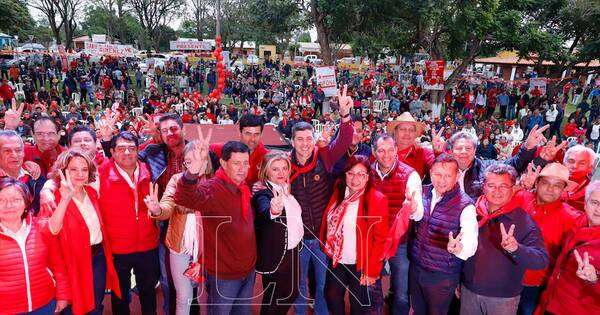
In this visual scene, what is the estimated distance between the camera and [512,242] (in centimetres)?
228

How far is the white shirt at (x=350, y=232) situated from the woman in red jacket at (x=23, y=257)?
5.72 ft

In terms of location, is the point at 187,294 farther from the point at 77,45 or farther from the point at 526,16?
the point at 77,45

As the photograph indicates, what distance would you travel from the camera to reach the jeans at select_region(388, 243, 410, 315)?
300 cm

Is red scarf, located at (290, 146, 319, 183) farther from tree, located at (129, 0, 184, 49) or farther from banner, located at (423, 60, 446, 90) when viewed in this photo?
tree, located at (129, 0, 184, 49)

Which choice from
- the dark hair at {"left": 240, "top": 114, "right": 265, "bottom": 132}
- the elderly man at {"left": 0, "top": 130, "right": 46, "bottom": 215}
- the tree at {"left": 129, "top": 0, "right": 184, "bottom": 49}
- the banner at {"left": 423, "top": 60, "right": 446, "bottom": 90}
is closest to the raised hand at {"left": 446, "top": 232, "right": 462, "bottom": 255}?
the dark hair at {"left": 240, "top": 114, "right": 265, "bottom": 132}

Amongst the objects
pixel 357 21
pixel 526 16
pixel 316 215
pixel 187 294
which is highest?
pixel 526 16

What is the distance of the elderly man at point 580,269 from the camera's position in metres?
2.30

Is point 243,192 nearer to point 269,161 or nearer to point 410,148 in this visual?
point 269,161

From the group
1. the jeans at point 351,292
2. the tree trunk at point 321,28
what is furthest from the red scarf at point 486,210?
the tree trunk at point 321,28

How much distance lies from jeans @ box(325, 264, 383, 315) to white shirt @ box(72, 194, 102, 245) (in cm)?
156

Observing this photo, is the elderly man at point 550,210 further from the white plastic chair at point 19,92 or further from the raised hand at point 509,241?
the white plastic chair at point 19,92

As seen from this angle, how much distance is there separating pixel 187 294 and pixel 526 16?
20.3 meters

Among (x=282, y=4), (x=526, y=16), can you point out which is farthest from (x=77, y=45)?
(x=526, y=16)

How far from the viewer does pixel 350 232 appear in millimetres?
2721
